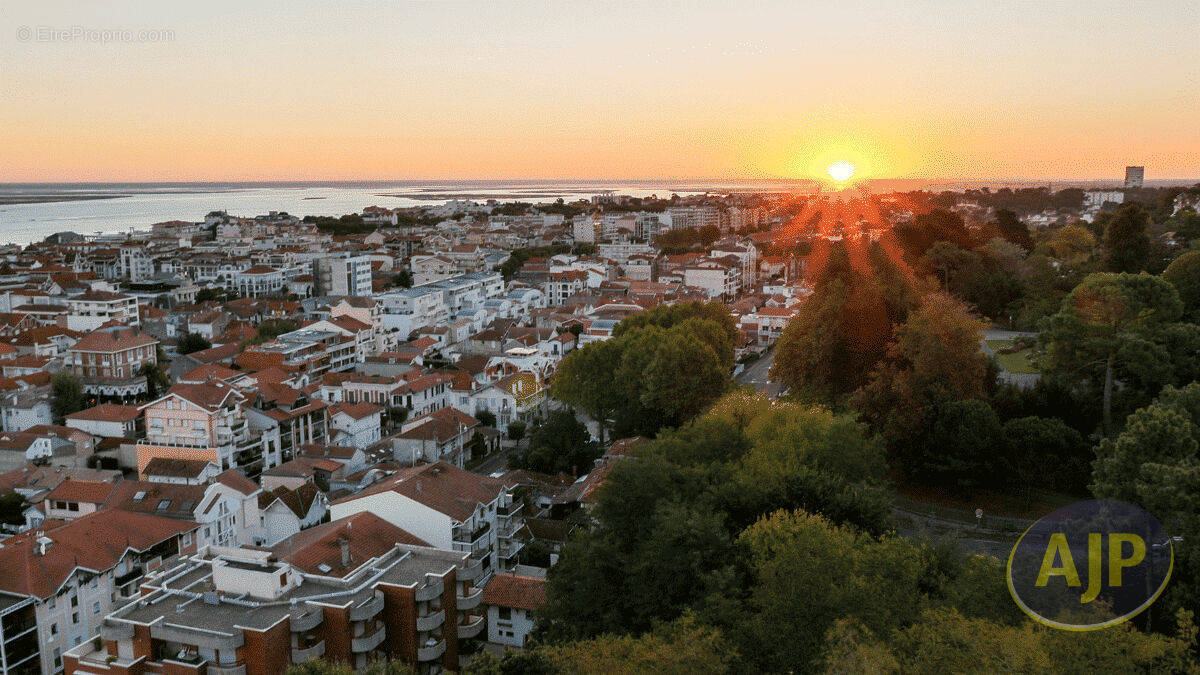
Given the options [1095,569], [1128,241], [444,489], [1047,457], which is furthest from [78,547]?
[1128,241]

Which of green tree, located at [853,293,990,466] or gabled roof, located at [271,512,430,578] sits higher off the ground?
green tree, located at [853,293,990,466]

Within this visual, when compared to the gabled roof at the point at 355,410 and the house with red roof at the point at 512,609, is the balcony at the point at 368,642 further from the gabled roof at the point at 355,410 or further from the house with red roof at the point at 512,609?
the gabled roof at the point at 355,410

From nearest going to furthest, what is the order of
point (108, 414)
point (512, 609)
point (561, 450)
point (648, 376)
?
point (512, 609)
point (561, 450)
point (648, 376)
point (108, 414)

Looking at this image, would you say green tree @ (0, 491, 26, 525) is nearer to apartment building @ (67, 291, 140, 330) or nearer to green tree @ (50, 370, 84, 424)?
green tree @ (50, 370, 84, 424)

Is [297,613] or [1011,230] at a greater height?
[1011,230]

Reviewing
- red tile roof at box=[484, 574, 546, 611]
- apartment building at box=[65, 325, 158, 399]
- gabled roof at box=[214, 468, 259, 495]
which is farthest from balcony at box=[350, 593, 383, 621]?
apartment building at box=[65, 325, 158, 399]

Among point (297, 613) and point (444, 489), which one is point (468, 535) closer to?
point (444, 489)

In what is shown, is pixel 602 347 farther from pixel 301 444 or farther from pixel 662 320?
pixel 301 444
